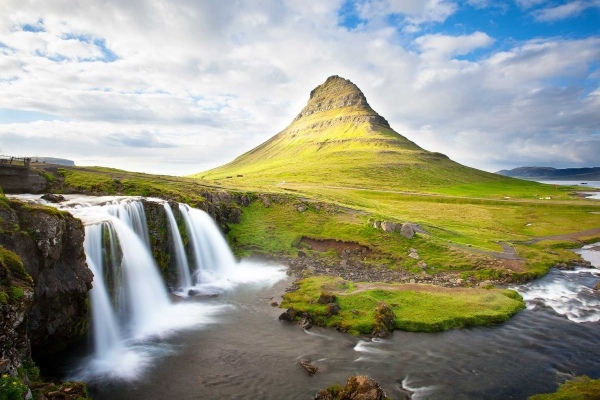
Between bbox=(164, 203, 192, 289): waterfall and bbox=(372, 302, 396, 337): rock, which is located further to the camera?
bbox=(164, 203, 192, 289): waterfall

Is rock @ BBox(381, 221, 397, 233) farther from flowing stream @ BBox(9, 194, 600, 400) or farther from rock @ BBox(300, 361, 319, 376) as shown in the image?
rock @ BBox(300, 361, 319, 376)

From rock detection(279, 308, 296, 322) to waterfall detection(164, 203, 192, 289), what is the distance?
14.1 metres

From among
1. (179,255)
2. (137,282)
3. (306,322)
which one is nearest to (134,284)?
(137,282)

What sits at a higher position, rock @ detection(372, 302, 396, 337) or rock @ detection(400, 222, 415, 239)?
rock @ detection(400, 222, 415, 239)

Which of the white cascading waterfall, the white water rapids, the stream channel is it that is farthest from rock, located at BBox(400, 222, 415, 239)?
the stream channel

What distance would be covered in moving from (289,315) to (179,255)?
17619 millimetres

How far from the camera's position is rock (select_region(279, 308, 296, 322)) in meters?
31.3

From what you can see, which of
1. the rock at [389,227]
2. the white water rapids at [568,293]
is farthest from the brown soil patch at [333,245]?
the white water rapids at [568,293]

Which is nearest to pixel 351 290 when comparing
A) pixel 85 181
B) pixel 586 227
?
pixel 85 181

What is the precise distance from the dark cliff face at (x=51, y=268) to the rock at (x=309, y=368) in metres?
15.8

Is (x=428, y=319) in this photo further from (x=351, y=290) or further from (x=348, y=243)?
(x=348, y=243)

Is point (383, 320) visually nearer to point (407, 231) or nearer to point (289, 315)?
point (289, 315)

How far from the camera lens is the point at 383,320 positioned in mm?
29828

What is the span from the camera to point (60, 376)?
872 inches
